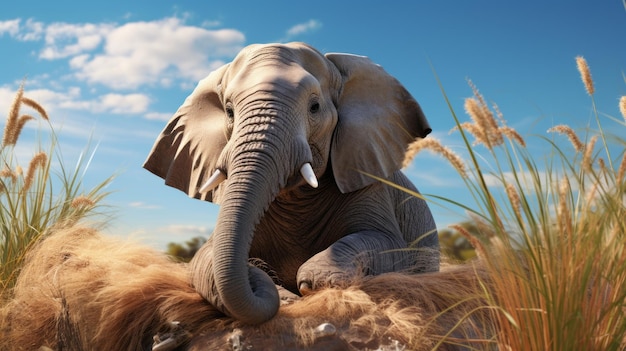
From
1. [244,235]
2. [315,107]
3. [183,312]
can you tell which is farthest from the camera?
[315,107]

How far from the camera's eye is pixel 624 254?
116 inches

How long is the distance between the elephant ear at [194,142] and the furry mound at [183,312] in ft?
1.81

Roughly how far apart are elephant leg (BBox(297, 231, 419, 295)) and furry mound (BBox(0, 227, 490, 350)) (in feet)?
0.42

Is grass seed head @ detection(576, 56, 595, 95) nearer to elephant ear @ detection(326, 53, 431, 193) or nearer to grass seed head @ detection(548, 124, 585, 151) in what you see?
grass seed head @ detection(548, 124, 585, 151)

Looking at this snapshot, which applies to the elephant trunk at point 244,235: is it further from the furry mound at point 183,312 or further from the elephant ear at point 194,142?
the elephant ear at point 194,142

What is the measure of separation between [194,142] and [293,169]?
105cm

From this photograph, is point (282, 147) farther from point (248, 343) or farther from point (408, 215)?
point (408, 215)

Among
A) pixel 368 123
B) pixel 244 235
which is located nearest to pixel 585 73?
pixel 368 123

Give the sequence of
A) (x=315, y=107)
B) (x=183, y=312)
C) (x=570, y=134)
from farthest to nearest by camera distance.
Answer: (x=315, y=107) < (x=183, y=312) < (x=570, y=134)

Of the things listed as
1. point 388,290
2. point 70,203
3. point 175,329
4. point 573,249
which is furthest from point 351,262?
point 70,203

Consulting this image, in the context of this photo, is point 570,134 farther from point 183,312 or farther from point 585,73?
point 183,312

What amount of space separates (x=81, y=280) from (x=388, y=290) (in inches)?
67.4

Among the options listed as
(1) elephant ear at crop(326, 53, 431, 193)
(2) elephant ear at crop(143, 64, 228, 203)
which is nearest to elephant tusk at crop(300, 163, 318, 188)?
(1) elephant ear at crop(326, 53, 431, 193)

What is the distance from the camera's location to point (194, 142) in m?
4.66
